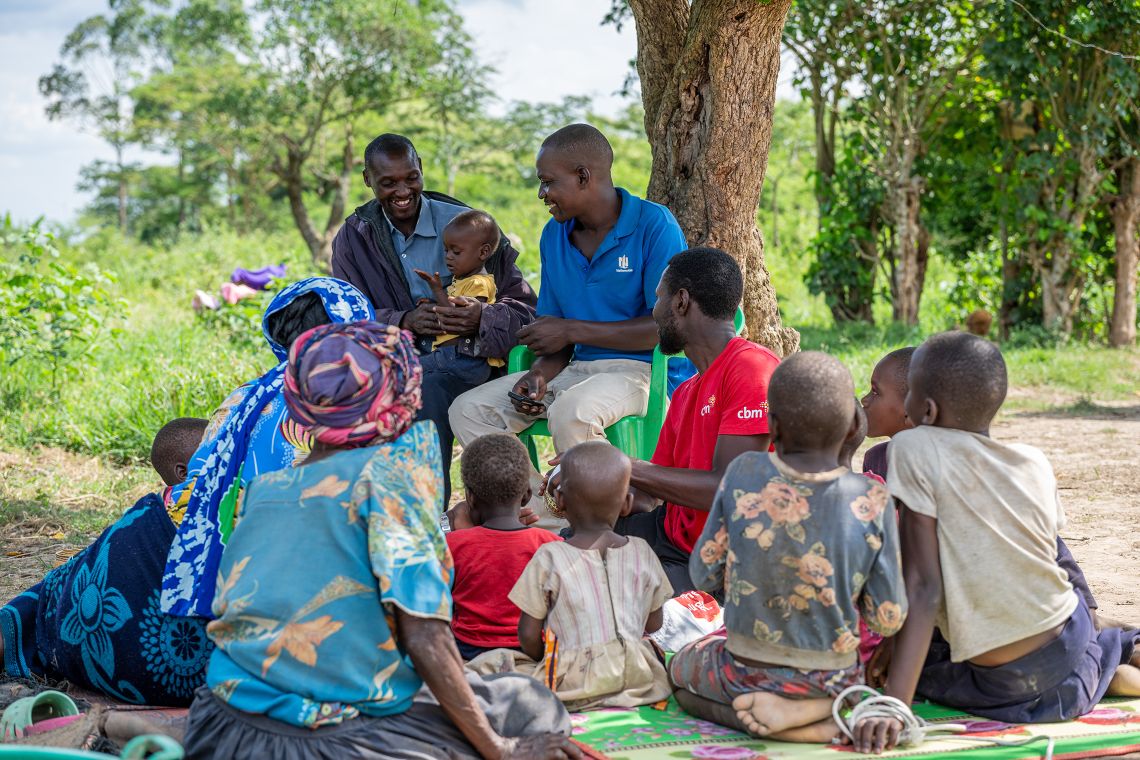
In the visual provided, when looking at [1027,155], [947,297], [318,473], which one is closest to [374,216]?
[318,473]

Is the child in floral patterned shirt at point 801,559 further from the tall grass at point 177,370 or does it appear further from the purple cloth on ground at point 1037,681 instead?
the tall grass at point 177,370

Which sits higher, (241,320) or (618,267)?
(618,267)

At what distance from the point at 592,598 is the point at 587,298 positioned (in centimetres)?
171

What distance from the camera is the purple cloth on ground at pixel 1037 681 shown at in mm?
2787

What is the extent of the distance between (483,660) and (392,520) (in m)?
1.00

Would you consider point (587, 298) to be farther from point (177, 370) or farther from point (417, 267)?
point (177, 370)

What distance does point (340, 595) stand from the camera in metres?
2.25

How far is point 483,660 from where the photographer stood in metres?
3.11

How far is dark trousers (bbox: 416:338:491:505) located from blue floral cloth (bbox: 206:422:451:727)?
2.32 m

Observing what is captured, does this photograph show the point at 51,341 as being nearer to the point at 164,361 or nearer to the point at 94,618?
the point at 164,361

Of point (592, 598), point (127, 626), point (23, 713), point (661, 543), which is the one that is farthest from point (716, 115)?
point (23, 713)

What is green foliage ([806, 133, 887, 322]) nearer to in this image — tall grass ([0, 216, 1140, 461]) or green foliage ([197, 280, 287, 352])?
tall grass ([0, 216, 1140, 461])

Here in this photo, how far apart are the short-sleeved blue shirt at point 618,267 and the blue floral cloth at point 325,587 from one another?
217 cm

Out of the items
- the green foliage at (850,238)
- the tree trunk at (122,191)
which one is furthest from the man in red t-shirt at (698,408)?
the tree trunk at (122,191)
